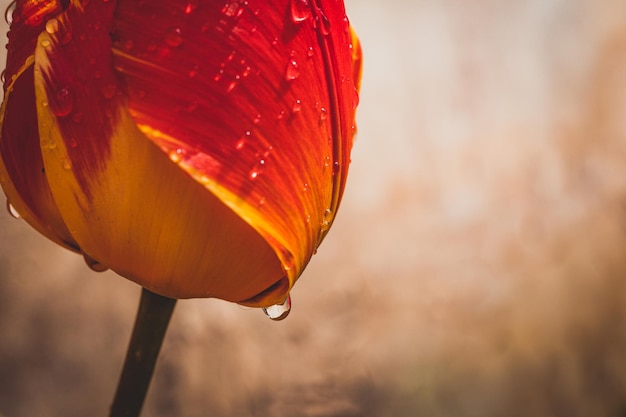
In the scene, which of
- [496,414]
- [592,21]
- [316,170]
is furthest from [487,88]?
[316,170]

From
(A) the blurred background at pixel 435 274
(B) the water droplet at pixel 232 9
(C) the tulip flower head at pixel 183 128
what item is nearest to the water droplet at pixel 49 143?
(C) the tulip flower head at pixel 183 128

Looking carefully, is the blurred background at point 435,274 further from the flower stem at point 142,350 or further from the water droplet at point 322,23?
the water droplet at point 322,23

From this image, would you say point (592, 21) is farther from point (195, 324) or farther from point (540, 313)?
point (195, 324)

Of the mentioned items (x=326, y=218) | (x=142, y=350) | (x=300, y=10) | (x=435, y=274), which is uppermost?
(x=300, y=10)

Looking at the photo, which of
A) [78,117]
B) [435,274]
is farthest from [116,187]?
[435,274]

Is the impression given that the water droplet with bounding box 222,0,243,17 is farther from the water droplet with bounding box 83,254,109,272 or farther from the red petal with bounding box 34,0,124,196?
the water droplet with bounding box 83,254,109,272

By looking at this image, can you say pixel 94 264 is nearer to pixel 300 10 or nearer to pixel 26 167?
pixel 26 167

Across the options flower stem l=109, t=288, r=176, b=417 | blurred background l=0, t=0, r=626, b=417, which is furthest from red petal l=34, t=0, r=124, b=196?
blurred background l=0, t=0, r=626, b=417
